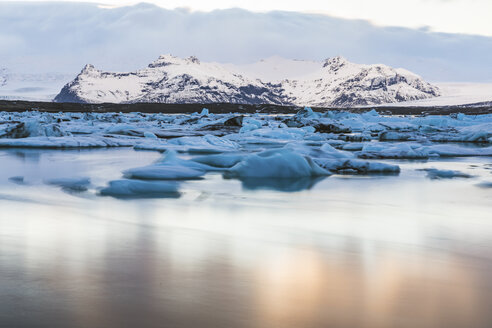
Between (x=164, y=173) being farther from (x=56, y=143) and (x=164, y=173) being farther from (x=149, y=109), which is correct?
(x=149, y=109)

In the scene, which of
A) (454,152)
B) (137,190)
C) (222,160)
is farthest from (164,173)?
(454,152)

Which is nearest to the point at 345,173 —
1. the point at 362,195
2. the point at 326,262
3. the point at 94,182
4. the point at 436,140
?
the point at 362,195

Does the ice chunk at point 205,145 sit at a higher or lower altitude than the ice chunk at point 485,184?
higher

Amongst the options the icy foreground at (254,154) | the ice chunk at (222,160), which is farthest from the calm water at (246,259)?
the ice chunk at (222,160)

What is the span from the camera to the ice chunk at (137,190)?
274 inches

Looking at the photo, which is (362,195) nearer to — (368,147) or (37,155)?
(368,147)

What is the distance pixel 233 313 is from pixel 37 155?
11.1 meters

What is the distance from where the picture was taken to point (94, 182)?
836 cm

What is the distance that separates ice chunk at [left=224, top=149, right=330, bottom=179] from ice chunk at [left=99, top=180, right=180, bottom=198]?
75.4 inches

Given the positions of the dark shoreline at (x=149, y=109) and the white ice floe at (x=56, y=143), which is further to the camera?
the dark shoreline at (x=149, y=109)

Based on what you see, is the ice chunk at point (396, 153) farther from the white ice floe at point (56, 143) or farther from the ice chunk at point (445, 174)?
the white ice floe at point (56, 143)

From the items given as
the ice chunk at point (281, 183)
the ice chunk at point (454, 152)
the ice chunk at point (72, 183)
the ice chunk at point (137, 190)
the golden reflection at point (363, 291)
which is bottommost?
the golden reflection at point (363, 291)

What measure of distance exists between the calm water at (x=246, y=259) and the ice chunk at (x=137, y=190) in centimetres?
21

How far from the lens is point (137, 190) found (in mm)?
7062
